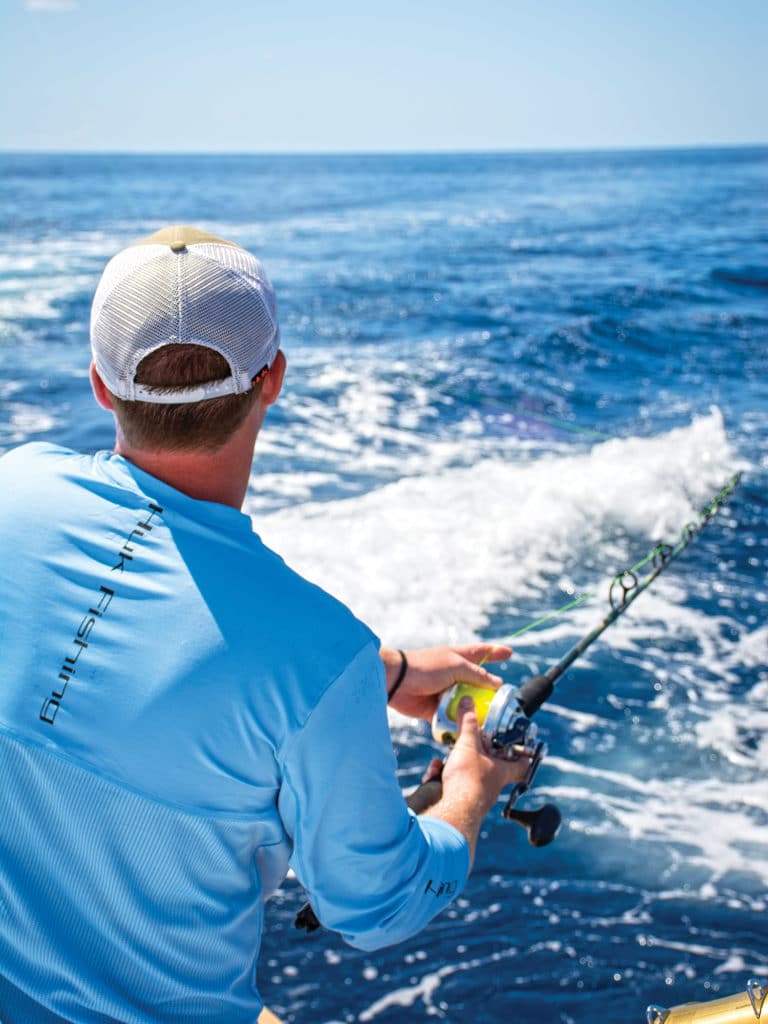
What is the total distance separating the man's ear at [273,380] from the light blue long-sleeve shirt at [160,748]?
0.20 meters

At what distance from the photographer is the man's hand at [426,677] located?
199cm

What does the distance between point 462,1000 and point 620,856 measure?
925 mm

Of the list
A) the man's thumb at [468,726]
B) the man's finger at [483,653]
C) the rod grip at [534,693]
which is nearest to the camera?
the man's thumb at [468,726]

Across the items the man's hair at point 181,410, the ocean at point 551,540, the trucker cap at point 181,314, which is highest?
the trucker cap at point 181,314

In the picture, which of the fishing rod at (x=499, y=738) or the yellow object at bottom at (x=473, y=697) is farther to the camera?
the yellow object at bottom at (x=473, y=697)

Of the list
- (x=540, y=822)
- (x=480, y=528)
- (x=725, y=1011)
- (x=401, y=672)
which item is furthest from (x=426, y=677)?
(x=480, y=528)

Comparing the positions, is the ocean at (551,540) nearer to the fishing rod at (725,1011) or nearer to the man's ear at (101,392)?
the fishing rod at (725,1011)

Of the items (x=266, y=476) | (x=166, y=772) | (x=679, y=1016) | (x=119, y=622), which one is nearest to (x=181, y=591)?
(x=119, y=622)

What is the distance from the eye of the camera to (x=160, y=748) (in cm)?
109

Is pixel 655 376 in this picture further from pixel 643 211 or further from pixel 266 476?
pixel 643 211

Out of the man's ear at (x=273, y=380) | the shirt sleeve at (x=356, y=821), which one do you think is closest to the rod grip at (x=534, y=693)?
the shirt sleeve at (x=356, y=821)

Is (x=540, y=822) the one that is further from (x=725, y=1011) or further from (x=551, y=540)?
(x=551, y=540)

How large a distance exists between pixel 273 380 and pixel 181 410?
171 mm

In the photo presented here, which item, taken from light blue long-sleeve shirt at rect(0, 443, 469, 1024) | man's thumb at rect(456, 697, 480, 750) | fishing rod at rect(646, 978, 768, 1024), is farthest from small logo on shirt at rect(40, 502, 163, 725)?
fishing rod at rect(646, 978, 768, 1024)
